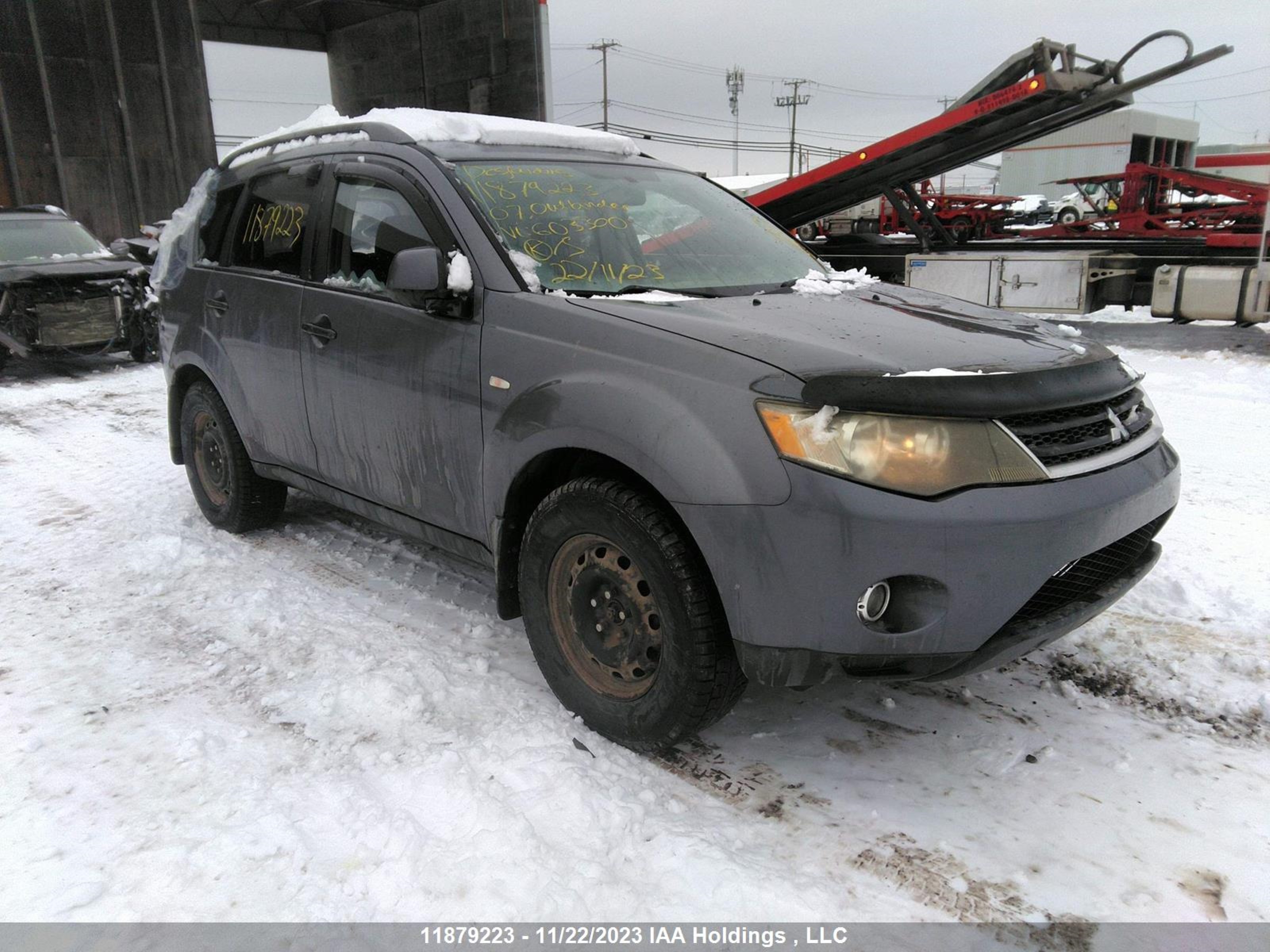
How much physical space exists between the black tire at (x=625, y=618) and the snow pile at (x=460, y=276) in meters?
0.81

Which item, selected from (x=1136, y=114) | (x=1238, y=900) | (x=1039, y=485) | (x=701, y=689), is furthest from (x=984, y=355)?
(x=1136, y=114)

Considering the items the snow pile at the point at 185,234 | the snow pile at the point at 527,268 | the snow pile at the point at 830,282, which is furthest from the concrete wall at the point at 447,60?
the snow pile at the point at 527,268

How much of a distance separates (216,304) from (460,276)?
2.08 m

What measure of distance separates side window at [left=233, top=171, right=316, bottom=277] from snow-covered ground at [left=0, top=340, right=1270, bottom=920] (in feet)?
4.89

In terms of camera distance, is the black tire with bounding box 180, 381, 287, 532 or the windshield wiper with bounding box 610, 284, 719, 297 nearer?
the windshield wiper with bounding box 610, 284, 719, 297

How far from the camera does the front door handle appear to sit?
3.77 metres

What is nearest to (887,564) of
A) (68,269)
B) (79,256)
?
(68,269)

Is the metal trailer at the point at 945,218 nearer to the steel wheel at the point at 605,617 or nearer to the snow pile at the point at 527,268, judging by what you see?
the snow pile at the point at 527,268

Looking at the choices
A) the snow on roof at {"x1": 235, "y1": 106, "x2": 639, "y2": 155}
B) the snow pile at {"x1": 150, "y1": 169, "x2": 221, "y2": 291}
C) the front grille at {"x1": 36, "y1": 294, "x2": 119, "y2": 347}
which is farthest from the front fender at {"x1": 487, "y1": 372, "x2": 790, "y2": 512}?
the front grille at {"x1": 36, "y1": 294, "x2": 119, "y2": 347}

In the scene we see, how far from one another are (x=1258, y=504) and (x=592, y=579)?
13.5ft

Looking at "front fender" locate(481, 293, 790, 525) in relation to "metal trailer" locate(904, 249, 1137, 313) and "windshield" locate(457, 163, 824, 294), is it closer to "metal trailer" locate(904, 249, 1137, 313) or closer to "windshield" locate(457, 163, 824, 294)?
"windshield" locate(457, 163, 824, 294)

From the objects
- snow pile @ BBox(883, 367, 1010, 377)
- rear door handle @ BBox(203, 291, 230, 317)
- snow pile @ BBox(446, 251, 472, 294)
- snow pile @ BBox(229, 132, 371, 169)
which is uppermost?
snow pile @ BBox(229, 132, 371, 169)

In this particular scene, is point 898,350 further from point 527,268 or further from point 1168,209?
point 1168,209

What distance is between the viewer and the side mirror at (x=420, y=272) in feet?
10.1
